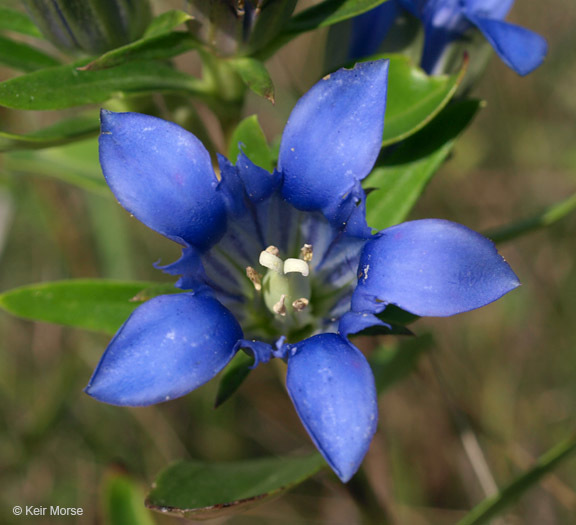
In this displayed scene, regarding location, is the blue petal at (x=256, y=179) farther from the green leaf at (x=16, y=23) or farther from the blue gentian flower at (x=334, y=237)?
the green leaf at (x=16, y=23)

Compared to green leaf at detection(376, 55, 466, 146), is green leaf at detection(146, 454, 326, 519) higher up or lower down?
lower down

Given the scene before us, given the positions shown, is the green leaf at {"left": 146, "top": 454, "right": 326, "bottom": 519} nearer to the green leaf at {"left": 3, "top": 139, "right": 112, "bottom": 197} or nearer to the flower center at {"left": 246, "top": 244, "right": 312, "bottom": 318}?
the flower center at {"left": 246, "top": 244, "right": 312, "bottom": 318}

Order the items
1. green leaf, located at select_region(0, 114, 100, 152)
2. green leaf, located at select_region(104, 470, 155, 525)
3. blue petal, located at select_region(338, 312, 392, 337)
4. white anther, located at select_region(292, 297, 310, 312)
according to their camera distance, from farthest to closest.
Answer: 1. green leaf, located at select_region(104, 470, 155, 525)
2. white anther, located at select_region(292, 297, 310, 312)
3. green leaf, located at select_region(0, 114, 100, 152)
4. blue petal, located at select_region(338, 312, 392, 337)

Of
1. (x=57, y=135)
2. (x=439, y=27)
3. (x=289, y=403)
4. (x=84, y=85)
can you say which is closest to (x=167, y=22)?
(x=84, y=85)

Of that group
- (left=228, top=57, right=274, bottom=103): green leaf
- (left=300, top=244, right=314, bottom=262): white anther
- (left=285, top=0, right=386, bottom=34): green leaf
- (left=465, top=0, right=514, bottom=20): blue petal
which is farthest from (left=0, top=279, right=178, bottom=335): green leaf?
(left=465, top=0, right=514, bottom=20): blue petal
